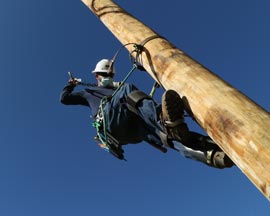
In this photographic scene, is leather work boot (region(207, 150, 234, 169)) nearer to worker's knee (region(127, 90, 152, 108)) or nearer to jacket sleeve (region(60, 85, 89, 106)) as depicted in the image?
worker's knee (region(127, 90, 152, 108))

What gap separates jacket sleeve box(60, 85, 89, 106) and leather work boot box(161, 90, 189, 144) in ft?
9.25

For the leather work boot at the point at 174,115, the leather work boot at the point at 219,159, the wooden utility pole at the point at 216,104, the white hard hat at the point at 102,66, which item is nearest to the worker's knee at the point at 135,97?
the wooden utility pole at the point at 216,104

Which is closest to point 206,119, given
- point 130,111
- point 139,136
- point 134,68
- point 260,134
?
point 260,134

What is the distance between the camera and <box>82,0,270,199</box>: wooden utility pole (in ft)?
7.15

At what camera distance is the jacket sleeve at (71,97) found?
20.7 feet

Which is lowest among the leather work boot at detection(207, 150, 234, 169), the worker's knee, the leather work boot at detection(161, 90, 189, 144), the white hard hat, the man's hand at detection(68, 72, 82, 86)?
the leather work boot at detection(207, 150, 234, 169)

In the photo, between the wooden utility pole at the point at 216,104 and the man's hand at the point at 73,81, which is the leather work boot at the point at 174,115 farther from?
the man's hand at the point at 73,81

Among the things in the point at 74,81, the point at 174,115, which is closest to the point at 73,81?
the point at 74,81

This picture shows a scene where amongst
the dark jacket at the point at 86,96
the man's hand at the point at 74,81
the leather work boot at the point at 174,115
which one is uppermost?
the man's hand at the point at 74,81

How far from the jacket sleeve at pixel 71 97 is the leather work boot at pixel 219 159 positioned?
9.49 ft

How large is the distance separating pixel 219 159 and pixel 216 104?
1114mm

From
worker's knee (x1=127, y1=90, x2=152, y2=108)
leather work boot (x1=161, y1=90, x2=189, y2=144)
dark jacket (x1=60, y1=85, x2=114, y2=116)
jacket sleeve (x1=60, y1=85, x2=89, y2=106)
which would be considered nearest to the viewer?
leather work boot (x1=161, y1=90, x2=189, y2=144)

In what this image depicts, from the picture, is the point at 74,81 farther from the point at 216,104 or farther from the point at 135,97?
the point at 216,104

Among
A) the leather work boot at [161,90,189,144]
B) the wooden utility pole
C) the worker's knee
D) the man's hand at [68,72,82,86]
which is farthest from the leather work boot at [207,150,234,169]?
the man's hand at [68,72,82,86]
